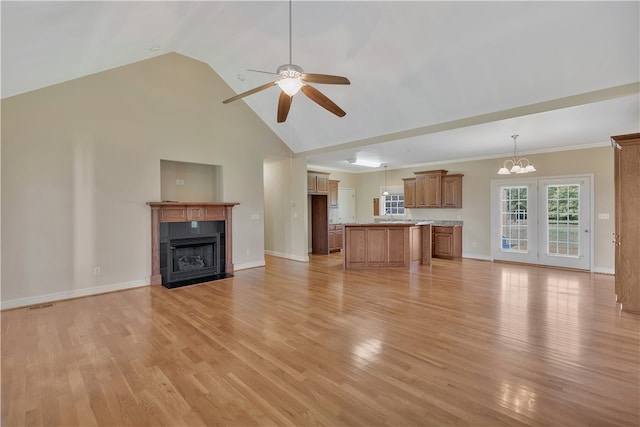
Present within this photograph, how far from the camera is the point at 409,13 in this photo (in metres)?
3.29

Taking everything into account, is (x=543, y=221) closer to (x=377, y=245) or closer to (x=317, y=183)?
Result: (x=377, y=245)

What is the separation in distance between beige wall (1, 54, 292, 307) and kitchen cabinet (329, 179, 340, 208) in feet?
11.7

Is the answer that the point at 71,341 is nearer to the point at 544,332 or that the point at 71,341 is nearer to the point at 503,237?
the point at 544,332

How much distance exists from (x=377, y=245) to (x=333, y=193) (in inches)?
117

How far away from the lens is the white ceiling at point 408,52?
9.40ft

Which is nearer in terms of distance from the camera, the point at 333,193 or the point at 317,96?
the point at 317,96

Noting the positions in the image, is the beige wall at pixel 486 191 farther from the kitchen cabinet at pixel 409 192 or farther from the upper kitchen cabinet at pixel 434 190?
the kitchen cabinet at pixel 409 192

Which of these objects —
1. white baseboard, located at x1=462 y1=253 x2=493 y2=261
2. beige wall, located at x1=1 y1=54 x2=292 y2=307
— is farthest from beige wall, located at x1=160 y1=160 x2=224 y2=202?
white baseboard, located at x1=462 y1=253 x2=493 y2=261

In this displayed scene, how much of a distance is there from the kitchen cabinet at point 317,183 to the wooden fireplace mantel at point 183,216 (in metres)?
2.66

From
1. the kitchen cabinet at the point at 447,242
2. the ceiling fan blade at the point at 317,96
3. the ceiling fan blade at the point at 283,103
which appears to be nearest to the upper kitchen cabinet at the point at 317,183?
the kitchen cabinet at the point at 447,242

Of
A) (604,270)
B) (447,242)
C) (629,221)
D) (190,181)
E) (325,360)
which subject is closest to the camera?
(325,360)

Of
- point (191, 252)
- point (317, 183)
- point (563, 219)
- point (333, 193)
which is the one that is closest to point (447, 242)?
point (563, 219)

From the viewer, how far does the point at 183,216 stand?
5.57 m

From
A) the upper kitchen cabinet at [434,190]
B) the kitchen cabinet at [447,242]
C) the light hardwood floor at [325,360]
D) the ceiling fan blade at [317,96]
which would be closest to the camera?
the light hardwood floor at [325,360]
